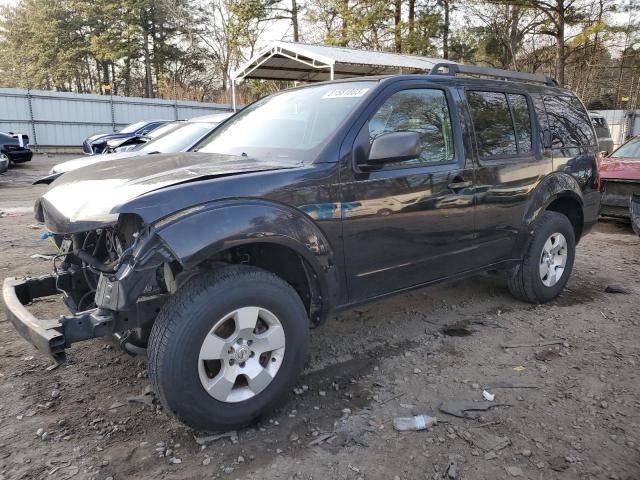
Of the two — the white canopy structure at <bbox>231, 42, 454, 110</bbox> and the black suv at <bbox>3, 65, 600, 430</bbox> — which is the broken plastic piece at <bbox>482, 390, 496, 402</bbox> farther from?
the white canopy structure at <bbox>231, 42, 454, 110</bbox>

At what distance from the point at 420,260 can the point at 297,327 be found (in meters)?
1.14

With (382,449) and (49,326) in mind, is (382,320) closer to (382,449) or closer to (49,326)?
(382,449)

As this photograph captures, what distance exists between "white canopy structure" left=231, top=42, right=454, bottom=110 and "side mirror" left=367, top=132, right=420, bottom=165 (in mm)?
11816

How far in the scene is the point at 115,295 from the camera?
2.34 m

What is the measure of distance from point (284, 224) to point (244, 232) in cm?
25

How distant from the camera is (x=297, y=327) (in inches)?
109

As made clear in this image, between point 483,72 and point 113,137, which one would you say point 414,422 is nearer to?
point 483,72

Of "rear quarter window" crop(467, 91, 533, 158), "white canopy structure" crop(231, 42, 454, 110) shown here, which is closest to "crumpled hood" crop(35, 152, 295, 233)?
"rear quarter window" crop(467, 91, 533, 158)

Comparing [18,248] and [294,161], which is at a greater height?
[294,161]

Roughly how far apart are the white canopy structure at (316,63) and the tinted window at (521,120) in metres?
10.2

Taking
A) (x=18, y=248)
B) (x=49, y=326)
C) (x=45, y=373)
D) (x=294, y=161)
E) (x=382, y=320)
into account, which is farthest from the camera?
(x=18, y=248)

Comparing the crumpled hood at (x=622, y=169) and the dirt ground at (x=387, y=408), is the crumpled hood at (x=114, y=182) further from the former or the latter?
the crumpled hood at (x=622, y=169)

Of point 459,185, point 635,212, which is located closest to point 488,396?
point 459,185

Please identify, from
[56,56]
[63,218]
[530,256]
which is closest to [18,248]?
[63,218]
